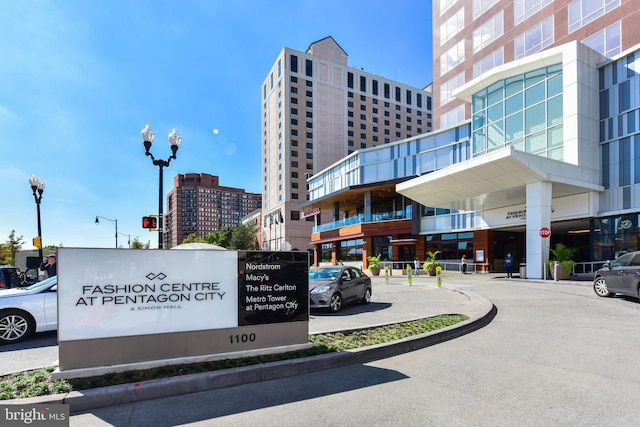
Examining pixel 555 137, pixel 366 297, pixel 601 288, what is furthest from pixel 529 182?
pixel 366 297

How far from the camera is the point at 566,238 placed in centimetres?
3225

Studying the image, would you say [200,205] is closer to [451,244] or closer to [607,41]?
[451,244]

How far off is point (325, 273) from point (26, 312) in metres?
7.63

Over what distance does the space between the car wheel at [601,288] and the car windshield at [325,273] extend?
924 centimetres

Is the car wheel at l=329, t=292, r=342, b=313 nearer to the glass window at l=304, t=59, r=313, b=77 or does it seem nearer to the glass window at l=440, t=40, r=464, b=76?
the glass window at l=440, t=40, r=464, b=76

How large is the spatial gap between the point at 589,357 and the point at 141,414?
6.58m

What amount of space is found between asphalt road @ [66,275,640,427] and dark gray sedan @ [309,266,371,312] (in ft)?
14.5

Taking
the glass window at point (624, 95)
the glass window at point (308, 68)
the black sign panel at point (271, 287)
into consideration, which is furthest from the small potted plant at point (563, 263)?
the glass window at point (308, 68)

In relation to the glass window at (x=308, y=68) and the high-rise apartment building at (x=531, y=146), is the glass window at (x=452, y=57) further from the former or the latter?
the glass window at (x=308, y=68)

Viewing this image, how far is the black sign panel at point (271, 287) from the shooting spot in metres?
5.64

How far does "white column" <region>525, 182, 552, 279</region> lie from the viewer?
2020 cm

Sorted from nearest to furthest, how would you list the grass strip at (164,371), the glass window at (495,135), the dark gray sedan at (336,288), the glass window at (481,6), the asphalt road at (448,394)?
the asphalt road at (448,394)
the grass strip at (164,371)
the dark gray sedan at (336,288)
the glass window at (495,135)
the glass window at (481,6)

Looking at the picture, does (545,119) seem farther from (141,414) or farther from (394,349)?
(141,414)

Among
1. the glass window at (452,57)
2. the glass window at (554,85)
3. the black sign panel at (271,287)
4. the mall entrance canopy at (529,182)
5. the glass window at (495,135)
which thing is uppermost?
the glass window at (452,57)
